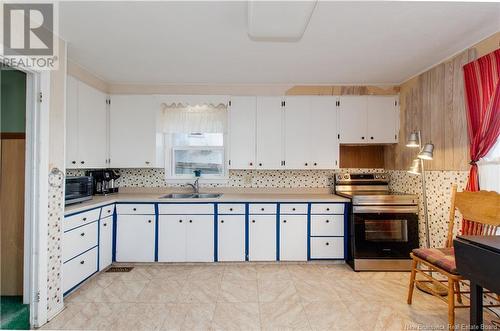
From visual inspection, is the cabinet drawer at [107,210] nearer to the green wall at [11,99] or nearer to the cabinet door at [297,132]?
the green wall at [11,99]

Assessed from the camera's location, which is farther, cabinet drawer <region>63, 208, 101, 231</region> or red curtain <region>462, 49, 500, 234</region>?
cabinet drawer <region>63, 208, 101, 231</region>

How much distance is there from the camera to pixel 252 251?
10.8 feet

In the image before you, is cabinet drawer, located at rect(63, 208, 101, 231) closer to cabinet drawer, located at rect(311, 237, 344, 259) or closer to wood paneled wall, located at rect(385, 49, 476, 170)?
cabinet drawer, located at rect(311, 237, 344, 259)

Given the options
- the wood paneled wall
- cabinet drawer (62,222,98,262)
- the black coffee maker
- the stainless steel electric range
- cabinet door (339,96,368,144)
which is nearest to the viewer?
cabinet drawer (62,222,98,262)

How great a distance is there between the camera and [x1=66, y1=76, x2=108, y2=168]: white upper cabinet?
9.13ft

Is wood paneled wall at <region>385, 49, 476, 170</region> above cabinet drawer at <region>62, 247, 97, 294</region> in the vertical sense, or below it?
above

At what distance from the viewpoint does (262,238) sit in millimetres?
3291

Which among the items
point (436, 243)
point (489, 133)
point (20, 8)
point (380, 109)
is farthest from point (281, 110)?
point (20, 8)

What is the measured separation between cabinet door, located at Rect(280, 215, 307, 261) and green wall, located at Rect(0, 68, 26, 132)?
118 inches

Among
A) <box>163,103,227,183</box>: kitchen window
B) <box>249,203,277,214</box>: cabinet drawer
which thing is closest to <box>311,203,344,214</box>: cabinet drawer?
<box>249,203,277,214</box>: cabinet drawer

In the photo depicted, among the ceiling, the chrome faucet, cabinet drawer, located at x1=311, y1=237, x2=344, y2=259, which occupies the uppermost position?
the ceiling

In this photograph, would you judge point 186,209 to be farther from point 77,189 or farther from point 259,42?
point 259,42

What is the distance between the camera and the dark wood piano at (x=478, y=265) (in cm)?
148

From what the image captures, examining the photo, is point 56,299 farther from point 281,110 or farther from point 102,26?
point 281,110
